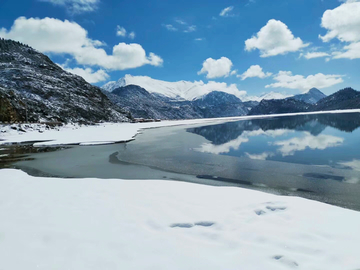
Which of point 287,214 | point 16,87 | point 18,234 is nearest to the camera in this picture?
point 18,234

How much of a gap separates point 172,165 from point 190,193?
589 cm

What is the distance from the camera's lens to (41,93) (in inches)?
3509

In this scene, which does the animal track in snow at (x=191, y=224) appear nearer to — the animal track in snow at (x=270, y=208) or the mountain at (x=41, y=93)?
the animal track in snow at (x=270, y=208)

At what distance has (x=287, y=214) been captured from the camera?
6422 millimetres

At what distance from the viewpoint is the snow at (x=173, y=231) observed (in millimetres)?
4402

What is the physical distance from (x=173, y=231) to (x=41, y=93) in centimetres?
10334

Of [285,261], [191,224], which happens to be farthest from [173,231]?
[285,261]

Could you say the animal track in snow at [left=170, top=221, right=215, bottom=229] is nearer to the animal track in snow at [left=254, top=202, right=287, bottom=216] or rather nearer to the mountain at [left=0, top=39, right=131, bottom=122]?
the animal track in snow at [left=254, top=202, right=287, bottom=216]

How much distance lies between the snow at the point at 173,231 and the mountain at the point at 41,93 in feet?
179

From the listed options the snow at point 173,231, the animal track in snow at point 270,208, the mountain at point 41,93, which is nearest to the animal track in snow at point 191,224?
the snow at point 173,231

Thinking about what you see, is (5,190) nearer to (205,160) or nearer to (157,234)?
(157,234)

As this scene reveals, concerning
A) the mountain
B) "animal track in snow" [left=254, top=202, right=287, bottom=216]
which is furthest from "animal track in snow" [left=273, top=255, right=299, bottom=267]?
the mountain

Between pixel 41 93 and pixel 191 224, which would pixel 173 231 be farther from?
pixel 41 93

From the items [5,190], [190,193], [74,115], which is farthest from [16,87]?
[190,193]
